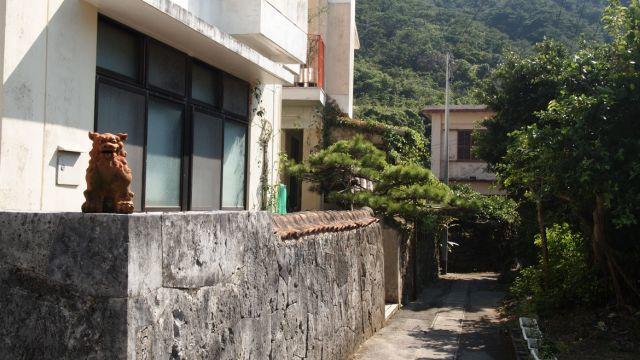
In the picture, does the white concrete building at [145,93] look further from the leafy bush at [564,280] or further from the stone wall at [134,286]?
the leafy bush at [564,280]

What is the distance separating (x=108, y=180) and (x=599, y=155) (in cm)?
682

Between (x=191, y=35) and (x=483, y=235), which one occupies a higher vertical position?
(x=191, y=35)

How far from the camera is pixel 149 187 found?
25.6 ft

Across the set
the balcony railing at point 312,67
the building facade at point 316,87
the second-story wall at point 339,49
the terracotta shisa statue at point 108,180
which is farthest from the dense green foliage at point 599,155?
the second-story wall at point 339,49

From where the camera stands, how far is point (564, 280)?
11750 mm

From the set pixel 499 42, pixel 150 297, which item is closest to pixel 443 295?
pixel 150 297

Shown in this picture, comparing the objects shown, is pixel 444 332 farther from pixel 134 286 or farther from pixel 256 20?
pixel 134 286

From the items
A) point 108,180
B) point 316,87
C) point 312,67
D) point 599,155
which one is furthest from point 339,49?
point 108,180

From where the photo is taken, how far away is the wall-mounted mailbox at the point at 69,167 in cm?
609

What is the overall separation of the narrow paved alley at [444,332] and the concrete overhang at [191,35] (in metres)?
4.32

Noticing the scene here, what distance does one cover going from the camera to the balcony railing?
603 inches

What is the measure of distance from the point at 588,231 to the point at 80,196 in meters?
8.13

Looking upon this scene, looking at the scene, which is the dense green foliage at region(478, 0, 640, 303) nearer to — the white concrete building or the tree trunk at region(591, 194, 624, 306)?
the tree trunk at region(591, 194, 624, 306)

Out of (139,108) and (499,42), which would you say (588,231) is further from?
(499,42)
